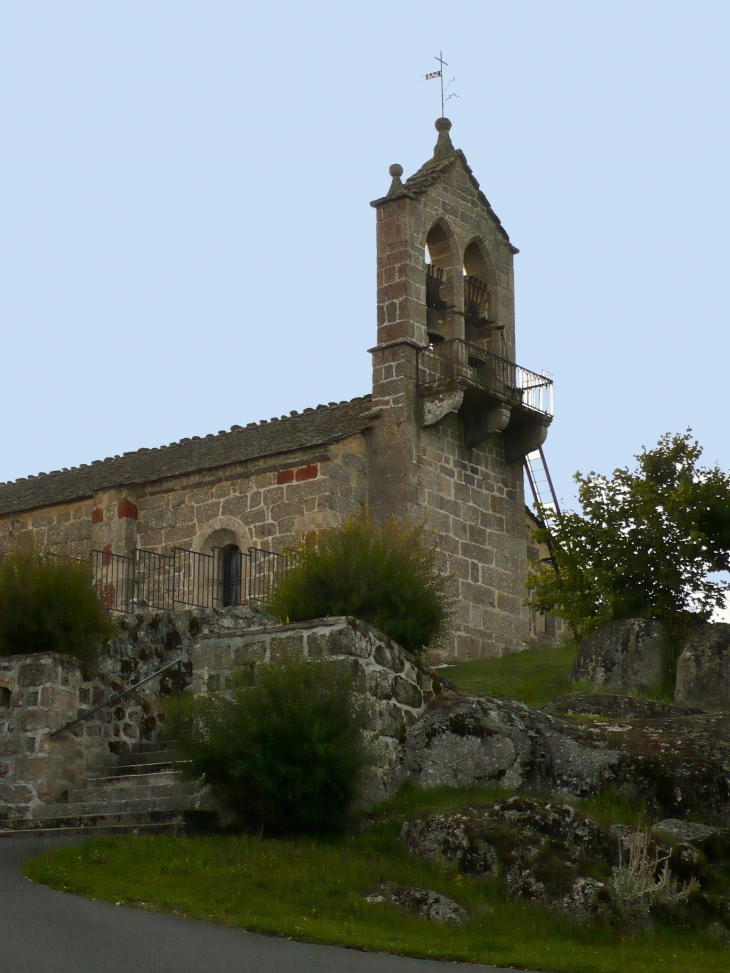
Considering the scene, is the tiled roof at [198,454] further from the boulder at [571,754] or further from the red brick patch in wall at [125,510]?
the boulder at [571,754]

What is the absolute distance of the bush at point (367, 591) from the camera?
16.3 metres

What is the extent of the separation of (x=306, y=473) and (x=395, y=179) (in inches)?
222

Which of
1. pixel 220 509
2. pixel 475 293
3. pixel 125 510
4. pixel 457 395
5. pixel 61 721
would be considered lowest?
pixel 61 721

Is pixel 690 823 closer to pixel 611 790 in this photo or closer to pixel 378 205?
pixel 611 790

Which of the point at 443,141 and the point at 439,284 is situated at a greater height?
the point at 443,141

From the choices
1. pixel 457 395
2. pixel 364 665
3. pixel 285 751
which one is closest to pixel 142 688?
pixel 364 665

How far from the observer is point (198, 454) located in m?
26.6

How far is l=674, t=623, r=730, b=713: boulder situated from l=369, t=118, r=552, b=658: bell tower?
6.99 metres

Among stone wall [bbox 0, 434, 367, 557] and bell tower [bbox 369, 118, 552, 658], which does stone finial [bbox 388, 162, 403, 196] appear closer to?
bell tower [bbox 369, 118, 552, 658]

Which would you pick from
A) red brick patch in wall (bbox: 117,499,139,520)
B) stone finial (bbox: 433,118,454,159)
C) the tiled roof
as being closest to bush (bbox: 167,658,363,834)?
the tiled roof

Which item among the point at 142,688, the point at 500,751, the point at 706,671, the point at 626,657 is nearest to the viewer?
the point at 500,751

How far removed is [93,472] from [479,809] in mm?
17501

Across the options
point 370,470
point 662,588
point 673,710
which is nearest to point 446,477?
point 370,470

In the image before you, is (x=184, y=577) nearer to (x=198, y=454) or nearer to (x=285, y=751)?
(x=198, y=454)
